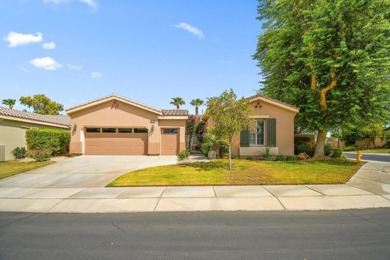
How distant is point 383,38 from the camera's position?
610 inches

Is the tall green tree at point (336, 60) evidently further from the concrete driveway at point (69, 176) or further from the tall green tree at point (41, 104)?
the tall green tree at point (41, 104)

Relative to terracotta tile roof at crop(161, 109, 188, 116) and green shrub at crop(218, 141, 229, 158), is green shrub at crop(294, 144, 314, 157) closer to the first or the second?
green shrub at crop(218, 141, 229, 158)

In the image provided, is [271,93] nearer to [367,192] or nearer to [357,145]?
[367,192]

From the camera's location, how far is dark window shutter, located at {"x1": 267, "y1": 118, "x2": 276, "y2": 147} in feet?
60.8

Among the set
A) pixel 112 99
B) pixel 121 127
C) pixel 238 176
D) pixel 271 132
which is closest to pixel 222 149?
pixel 271 132

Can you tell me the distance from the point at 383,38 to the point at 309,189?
1210cm

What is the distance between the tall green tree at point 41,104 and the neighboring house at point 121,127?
3438 cm

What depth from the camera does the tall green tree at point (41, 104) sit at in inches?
1902

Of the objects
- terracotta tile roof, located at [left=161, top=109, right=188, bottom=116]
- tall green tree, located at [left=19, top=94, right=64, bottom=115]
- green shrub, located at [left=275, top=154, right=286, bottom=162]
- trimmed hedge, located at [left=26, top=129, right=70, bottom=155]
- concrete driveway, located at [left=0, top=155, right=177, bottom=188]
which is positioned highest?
tall green tree, located at [left=19, top=94, right=64, bottom=115]

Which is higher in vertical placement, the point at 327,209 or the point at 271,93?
the point at 271,93

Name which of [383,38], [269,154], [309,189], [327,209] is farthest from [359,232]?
[383,38]

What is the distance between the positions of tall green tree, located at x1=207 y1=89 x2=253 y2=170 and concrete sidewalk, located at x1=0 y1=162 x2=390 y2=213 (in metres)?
3.47

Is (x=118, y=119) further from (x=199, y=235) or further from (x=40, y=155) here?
(x=199, y=235)

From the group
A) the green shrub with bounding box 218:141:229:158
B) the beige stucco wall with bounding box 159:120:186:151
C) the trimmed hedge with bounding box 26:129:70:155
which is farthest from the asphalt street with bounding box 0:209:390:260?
the beige stucco wall with bounding box 159:120:186:151
